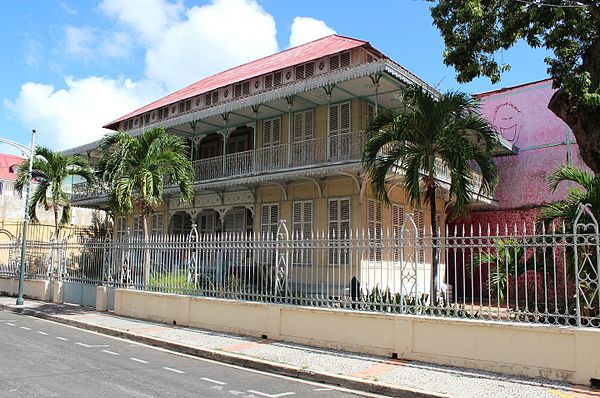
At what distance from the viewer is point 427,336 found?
8234 mm

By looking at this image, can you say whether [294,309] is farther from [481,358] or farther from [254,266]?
[481,358]

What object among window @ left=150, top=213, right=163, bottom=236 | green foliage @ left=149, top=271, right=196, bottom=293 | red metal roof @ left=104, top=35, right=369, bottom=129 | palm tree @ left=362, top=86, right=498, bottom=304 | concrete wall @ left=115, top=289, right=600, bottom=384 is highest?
red metal roof @ left=104, top=35, right=369, bottom=129

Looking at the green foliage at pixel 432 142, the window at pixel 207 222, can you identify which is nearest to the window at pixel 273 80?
the window at pixel 207 222

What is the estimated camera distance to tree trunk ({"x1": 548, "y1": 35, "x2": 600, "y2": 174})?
9141mm

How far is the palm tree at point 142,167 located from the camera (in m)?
14.5

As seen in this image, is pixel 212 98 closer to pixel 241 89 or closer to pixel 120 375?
pixel 241 89

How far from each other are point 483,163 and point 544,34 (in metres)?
2.91

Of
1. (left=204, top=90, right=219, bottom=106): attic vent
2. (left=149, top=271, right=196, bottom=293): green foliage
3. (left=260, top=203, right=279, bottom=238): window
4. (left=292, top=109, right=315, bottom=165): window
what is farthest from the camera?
(left=204, top=90, right=219, bottom=106): attic vent

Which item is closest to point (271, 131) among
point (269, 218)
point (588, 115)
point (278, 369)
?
point (269, 218)

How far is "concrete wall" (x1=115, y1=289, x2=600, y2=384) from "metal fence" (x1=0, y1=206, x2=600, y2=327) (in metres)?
0.22

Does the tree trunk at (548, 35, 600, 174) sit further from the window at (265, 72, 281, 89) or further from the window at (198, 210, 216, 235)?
the window at (198, 210, 216, 235)

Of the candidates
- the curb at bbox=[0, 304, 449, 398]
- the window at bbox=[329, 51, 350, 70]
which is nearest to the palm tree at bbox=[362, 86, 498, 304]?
the curb at bbox=[0, 304, 449, 398]

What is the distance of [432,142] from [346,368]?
18.2ft

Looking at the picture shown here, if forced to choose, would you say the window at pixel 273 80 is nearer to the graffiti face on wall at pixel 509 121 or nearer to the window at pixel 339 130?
the window at pixel 339 130
